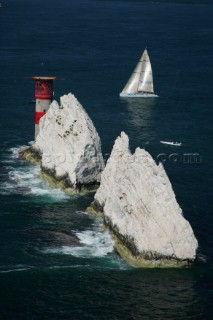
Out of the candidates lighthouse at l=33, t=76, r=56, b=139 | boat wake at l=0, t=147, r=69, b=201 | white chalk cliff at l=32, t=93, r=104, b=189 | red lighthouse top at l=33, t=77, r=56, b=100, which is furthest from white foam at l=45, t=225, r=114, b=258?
red lighthouse top at l=33, t=77, r=56, b=100

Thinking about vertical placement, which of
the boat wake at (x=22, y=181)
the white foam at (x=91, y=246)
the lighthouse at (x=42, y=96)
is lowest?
the white foam at (x=91, y=246)

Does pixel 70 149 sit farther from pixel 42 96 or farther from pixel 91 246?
pixel 91 246

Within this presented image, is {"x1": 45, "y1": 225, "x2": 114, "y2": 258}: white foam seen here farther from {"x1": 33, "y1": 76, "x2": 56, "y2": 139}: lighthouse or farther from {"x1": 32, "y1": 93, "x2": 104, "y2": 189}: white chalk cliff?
{"x1": 33, "y1": 76, "x2": 56, "y2": 139}: lighthouse

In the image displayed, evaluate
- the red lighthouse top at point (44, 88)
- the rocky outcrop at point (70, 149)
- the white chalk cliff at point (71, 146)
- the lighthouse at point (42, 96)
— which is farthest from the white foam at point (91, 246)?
the red lighthouse top at point (44, 88)

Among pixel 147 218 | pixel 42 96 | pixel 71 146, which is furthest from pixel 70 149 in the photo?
pixel 147 218

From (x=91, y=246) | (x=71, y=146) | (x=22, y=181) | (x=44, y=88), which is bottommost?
(x=91, y=246)

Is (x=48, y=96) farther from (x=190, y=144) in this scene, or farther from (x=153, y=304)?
(x=153, y=304)

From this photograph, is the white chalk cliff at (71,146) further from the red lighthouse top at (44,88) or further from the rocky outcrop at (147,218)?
the rocky outcrop at (147,218)
